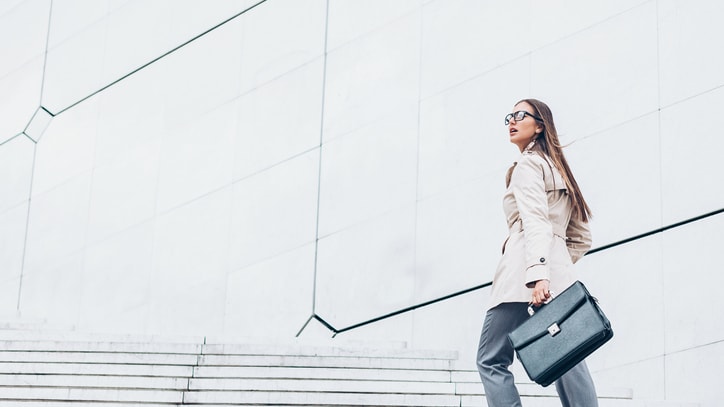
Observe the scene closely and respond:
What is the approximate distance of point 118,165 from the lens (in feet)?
33.7

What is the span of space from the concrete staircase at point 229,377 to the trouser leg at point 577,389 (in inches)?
51.4

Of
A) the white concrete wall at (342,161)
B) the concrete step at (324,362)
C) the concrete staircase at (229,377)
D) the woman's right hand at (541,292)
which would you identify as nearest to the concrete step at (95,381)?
the concrete staircase at (229,377)

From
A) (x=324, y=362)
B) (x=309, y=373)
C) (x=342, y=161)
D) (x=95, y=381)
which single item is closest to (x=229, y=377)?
(x=309, y=373)

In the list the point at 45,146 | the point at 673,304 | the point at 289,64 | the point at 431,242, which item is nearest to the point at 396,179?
the point at 431,242

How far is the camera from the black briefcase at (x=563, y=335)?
3656 millimetres

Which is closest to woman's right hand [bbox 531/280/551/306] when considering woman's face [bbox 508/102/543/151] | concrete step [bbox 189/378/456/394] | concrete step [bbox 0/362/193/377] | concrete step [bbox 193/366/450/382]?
woman's face [bbox 508/102/543/151]

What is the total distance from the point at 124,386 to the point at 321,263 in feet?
10.7

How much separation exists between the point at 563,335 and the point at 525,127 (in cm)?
90

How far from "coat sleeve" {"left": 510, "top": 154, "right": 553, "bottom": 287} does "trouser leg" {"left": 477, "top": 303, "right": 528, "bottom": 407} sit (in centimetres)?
17

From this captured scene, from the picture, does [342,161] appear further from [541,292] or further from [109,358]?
[541,292]

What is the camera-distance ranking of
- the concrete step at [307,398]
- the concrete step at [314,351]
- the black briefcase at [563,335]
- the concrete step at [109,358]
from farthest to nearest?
the concrete step at [314,351] < the concrete step at [109,358] < the concrete step at [307,398] < the black briefcase at [563,335]

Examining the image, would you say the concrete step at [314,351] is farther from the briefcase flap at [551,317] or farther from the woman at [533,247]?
the briefcase flap at [551,317]

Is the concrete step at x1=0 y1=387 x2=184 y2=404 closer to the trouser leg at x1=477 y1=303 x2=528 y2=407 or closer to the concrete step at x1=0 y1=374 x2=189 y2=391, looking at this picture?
the concrete step at x1=0 y1=374 x2=189 y2=391

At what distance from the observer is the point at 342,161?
870 centimetres
